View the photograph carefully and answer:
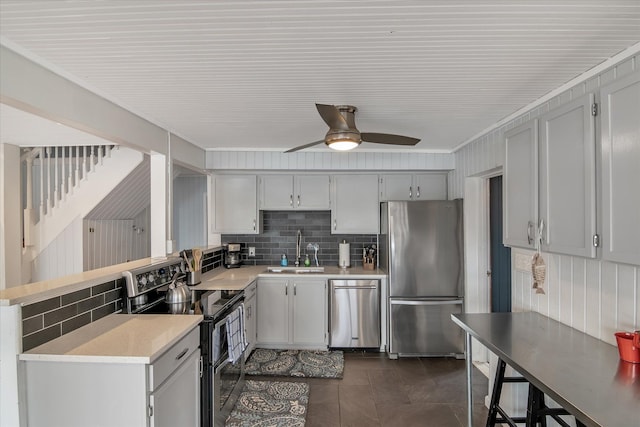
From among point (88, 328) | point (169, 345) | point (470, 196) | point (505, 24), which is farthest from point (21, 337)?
point (470, 196)

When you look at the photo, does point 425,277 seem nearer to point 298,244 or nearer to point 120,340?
point 298,244

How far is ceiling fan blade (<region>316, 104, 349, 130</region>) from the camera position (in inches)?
83.1

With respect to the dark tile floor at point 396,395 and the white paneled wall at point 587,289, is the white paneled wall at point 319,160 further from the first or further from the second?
the dark tile floor at point 396,395

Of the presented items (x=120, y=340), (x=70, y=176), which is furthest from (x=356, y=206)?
(x=70, y=176)

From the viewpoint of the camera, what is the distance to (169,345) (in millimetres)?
1778

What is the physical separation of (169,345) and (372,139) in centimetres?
196

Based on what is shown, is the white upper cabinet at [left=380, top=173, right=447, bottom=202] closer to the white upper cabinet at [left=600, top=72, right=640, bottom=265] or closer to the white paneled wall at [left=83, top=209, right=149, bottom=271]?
the white upper cabinet at [left=600, top=72, right=640, bottom=265]

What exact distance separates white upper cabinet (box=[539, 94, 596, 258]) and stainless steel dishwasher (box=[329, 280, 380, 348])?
88.9 inches

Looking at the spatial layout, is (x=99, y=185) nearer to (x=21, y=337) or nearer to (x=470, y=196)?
(x=21, y=337)

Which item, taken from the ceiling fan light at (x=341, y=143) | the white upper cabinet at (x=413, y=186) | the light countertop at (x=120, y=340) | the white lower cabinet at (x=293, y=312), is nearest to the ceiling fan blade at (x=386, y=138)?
the ceiling fan light at (x=341, y=143)

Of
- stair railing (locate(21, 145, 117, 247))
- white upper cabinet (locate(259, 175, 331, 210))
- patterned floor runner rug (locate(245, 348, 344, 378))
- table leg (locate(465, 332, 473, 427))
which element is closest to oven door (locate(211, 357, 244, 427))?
patterned floor runner rug (locate(245, 348, 344, 378))

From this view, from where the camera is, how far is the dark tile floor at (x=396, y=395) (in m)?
2.76

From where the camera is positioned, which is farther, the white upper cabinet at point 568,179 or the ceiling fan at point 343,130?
the ceiling fan at point 343,130

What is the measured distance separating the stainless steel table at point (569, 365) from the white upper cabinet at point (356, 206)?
2.08 meters
